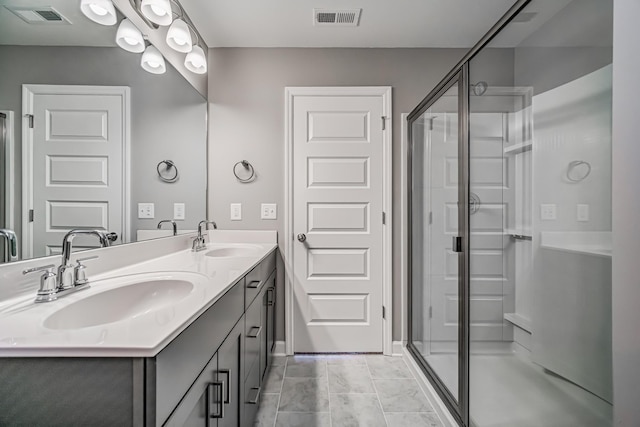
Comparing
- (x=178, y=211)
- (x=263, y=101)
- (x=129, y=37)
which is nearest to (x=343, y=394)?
(x=178, y=211)

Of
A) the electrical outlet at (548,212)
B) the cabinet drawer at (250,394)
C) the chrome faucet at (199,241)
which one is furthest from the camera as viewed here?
the chrome faucet at (199,241)

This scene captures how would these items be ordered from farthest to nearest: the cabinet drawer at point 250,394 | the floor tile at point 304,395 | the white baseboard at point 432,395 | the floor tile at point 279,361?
1. the floor tile at point 279,361
2. the floor tile at point 304,395
3. the white baseboard at point 432,395
4. the cabinet drawer at point 250,394

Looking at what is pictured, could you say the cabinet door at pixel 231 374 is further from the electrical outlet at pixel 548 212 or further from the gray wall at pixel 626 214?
the electrical outlet at pixel 548 212

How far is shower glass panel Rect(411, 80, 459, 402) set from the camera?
1.51 m

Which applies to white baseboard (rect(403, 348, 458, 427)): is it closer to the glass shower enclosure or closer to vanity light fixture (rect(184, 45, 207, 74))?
the glass shower enclosure

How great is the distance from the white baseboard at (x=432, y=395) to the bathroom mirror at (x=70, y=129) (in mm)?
1859

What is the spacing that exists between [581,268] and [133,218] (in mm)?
1903

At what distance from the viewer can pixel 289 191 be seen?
217 cm

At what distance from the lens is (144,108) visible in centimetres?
147

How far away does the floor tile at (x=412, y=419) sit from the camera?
1478 mm

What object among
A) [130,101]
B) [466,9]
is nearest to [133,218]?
→ [130,101]

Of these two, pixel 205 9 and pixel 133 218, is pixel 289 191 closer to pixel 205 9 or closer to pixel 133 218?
pixel 133 218

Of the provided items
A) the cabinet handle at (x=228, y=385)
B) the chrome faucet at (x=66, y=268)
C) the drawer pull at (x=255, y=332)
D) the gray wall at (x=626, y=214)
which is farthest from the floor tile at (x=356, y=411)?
the chrome faucet at (x=66, y=268)

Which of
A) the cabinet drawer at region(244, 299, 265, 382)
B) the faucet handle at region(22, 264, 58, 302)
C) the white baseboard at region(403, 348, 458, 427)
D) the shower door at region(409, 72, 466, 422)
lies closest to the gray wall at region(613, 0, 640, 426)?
the shower door at region(409, 72, 466, 422)
